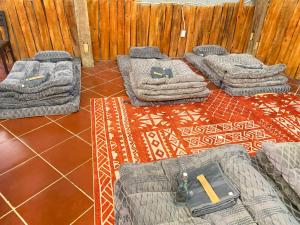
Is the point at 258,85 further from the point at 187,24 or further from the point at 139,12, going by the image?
the point at 139,12

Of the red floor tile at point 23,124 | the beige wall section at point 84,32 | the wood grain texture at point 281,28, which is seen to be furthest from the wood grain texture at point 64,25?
the wood grain texture at point 281,28

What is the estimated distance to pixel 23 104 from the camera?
2.33m

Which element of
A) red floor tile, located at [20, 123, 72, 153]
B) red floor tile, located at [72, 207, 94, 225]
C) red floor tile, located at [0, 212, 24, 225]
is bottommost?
red floor tile, located at [0, 212, 24, 225]

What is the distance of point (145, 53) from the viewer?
3592 millimetres

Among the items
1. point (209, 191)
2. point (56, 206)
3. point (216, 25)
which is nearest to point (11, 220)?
point (56, 206)

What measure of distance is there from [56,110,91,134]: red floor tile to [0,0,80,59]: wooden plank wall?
1.67 m

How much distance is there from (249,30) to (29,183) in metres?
4.08

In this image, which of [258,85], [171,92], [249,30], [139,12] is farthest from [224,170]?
[249,30]

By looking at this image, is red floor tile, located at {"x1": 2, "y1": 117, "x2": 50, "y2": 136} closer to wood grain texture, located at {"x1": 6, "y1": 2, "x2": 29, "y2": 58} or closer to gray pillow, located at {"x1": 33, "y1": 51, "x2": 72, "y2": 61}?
gray pillow, located at {"x1": 33, "y1": 51, "x2": 72, "y2": 61}

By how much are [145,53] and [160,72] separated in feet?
3.38

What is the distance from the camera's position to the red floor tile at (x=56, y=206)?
139 cm

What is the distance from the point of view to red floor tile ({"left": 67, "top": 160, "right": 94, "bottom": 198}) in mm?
1584

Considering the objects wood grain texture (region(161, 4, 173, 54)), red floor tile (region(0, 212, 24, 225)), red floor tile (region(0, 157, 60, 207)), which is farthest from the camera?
wood grain texture (region(161, 4, 173, 54))

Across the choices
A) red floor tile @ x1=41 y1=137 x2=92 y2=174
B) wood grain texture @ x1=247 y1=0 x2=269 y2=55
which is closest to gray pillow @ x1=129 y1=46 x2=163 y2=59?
wood grain texture @ x1=247 y1=0 x2=269 y2=55
